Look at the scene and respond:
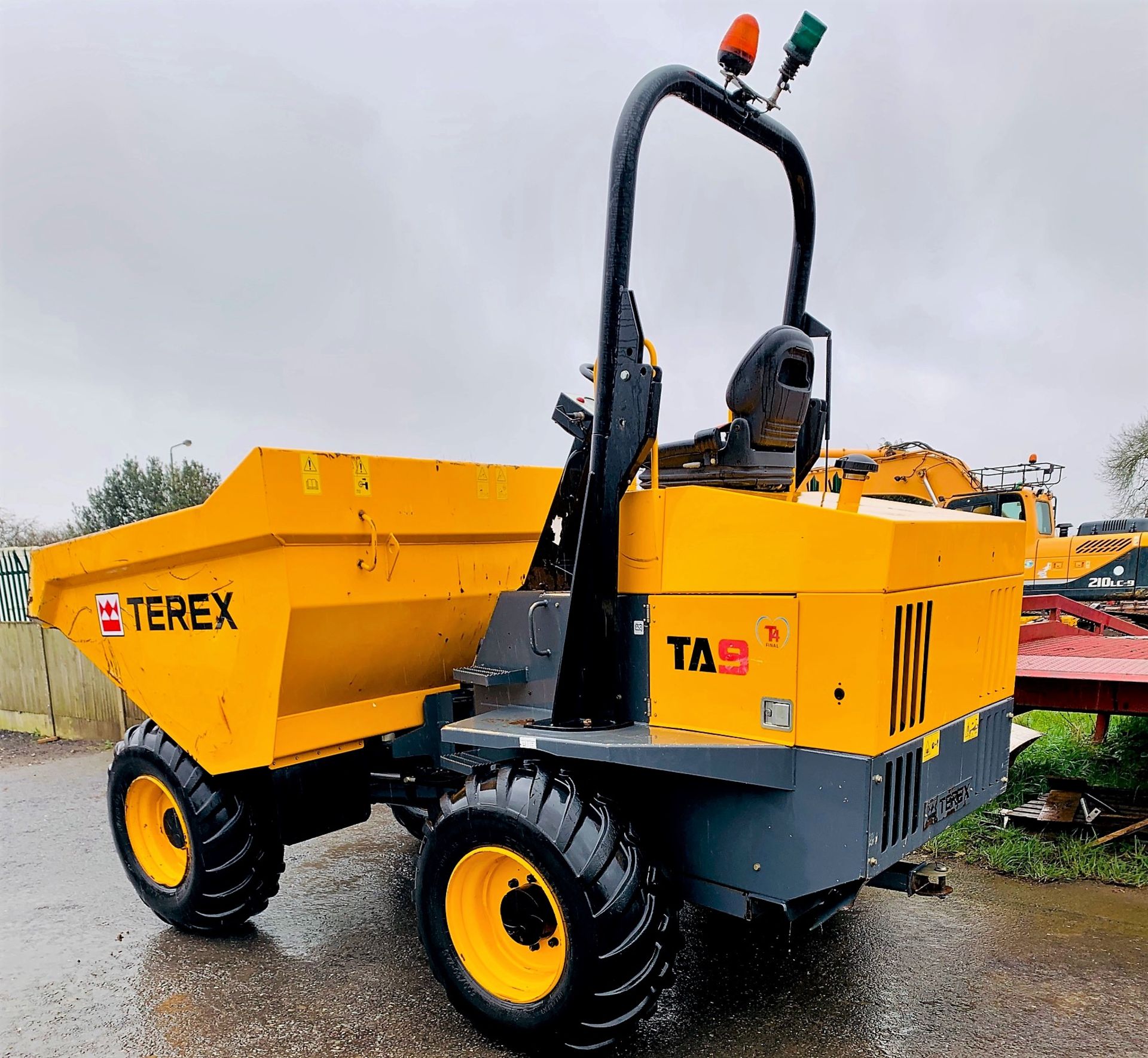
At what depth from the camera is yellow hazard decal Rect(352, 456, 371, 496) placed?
11.0 feet

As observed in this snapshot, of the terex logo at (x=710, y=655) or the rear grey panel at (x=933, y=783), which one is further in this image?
the terex logo at (x=710, y=655)

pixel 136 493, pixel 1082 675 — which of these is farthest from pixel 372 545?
pixel 136 493

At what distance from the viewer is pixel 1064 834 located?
15.5ft

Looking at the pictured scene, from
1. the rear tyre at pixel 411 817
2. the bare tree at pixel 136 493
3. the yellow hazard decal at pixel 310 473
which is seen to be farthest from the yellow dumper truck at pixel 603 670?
the bare tree at pixel 136 493

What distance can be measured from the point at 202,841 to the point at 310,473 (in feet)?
5.61

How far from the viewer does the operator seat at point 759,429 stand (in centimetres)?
299

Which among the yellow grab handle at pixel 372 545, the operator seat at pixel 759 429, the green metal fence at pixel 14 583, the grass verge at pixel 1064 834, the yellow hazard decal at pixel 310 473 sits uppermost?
the operator seat at pixel 759 429

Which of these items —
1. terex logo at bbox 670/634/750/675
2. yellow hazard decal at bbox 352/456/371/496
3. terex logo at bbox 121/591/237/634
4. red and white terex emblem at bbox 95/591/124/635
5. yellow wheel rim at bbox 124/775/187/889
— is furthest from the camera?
yellow wheel rim at bbox 124/775/187/889

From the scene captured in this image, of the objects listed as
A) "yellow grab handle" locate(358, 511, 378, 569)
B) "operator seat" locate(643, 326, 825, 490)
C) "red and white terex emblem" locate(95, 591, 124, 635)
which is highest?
"operator seat" locate(643, 326, 825, 490)

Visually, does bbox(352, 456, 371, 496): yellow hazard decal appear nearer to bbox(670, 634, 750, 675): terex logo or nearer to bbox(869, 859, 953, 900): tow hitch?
bbox(670, 634, 750, 675): terex logo

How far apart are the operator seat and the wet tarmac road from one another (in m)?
1.89

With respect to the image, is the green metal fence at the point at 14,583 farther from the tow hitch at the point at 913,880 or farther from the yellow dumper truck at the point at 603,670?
the tow hitch at the point at 913,880

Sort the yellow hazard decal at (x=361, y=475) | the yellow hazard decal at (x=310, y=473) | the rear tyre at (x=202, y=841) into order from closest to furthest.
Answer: the yellow hazard decal at (x=310, y=473) < the yellow hazard decal at (x=361, y=475) < the rear tyre at (x=202, y=841)

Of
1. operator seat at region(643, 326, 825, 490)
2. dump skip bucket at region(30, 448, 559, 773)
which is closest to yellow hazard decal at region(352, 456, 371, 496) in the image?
dump skip bucket at region(30, 448, 559, 773)
